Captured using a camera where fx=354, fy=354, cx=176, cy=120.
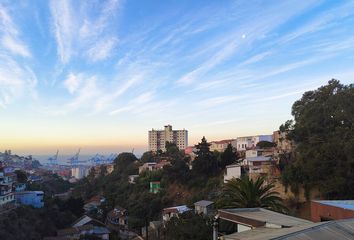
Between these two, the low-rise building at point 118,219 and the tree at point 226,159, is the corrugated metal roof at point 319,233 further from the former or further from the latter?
the low-rise building at point 118,219

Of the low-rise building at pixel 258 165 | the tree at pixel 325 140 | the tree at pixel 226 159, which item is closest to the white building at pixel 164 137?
the tree at pixel 226 159

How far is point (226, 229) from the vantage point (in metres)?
14.0

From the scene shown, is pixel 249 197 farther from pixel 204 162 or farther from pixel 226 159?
pixel 226 159

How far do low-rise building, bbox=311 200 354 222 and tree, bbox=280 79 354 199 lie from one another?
24.6 feet

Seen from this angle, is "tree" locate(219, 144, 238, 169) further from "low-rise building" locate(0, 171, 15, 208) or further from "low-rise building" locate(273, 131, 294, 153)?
"low-rise building" locate(0, 171, 15, 208)

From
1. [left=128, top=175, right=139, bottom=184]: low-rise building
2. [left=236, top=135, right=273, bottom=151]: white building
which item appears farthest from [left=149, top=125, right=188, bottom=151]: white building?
[left=128, top=175, right=139, bottom=184]: low-rise building

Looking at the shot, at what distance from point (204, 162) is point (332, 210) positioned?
2650cm

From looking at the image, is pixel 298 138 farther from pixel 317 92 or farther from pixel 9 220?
pixel 9 220

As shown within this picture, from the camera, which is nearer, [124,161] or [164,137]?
[124,161]

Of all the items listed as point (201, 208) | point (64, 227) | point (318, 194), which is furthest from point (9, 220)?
point (318, 194)

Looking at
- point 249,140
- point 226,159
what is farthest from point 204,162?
point 249,140

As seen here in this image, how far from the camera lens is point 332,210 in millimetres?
11602

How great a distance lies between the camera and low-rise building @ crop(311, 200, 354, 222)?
35.3 feet

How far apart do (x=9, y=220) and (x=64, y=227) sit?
7.83 m
